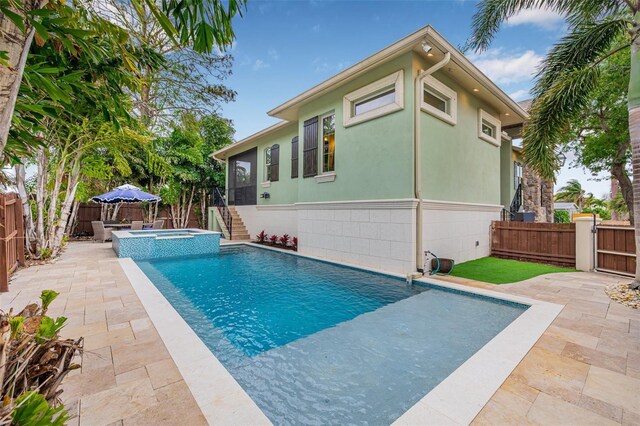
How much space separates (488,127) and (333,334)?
392 inches

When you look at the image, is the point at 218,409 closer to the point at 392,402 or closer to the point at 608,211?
the point at 392,402

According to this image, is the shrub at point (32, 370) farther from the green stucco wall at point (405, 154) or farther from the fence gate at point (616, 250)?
the fence gate at point (616, 250)

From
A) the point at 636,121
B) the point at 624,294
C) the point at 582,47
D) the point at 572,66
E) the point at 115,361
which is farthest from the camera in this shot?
the point at 572,66

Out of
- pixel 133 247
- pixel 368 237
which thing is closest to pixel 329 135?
pixel 368 237

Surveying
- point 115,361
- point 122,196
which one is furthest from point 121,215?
point 115,361

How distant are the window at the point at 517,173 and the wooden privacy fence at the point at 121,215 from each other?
63.2ft

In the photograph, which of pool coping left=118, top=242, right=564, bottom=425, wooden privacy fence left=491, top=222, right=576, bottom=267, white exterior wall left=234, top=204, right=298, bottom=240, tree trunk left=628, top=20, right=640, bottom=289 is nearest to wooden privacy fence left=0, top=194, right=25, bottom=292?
pool coping left=118, top=242, right=564, bottom=425

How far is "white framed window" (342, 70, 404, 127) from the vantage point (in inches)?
275

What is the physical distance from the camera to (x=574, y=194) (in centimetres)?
3184

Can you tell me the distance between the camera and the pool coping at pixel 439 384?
7.03ft

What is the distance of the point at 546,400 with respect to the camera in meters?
2.35

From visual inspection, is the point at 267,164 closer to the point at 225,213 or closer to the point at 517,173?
the point at 225,213

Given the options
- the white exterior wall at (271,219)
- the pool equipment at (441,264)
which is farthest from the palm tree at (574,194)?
the white exterior wall at (271,219)

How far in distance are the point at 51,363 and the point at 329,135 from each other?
28.8 ft
